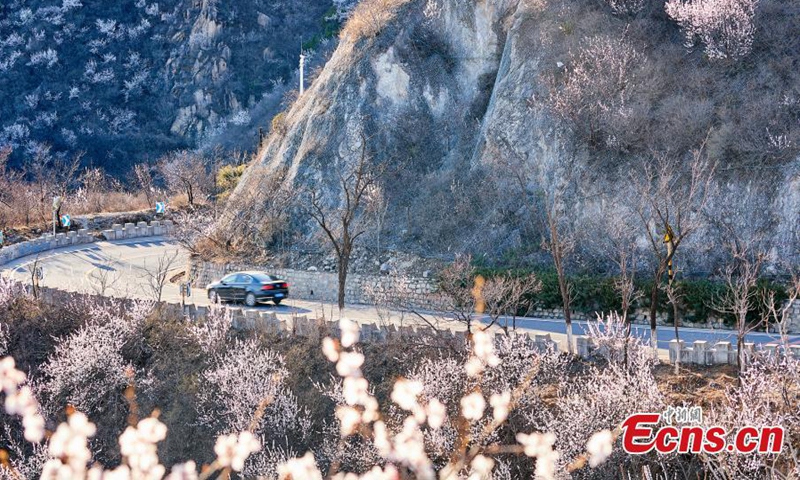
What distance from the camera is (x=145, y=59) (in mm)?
82438

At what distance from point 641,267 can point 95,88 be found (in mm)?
63276

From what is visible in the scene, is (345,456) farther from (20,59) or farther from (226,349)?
(20,59)

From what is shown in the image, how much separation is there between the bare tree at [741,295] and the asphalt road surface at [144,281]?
0.70m

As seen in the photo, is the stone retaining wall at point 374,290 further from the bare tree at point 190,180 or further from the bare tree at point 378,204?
the bare tree at point 190,180

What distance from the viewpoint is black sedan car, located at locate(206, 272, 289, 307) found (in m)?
32.1

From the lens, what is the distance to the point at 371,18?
131ft

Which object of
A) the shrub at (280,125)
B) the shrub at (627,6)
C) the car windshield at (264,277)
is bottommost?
the car windshield at (264,277)

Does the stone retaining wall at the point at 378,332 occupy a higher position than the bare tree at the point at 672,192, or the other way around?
the bare tree at the point at 672,192

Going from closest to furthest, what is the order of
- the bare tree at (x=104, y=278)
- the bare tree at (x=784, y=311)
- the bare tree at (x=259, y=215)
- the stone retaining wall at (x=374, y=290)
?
the bare tree at (x=784, y=311) → the stone retaining wall at (x=374, y=290) → the bare tree at (x=104, y=278) → the bare tree at (x=259, y=215)

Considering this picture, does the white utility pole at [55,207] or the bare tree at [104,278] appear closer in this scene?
the bare tree at [104,278]

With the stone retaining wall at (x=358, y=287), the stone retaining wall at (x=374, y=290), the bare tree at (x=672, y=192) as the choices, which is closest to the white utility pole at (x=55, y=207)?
the stone retaining wall at (x=374, y=290)

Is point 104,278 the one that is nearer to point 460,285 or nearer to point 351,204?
point 351,204

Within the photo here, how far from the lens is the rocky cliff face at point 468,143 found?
29312 mm

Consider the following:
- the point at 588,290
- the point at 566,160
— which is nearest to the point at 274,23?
the point at 566,160
